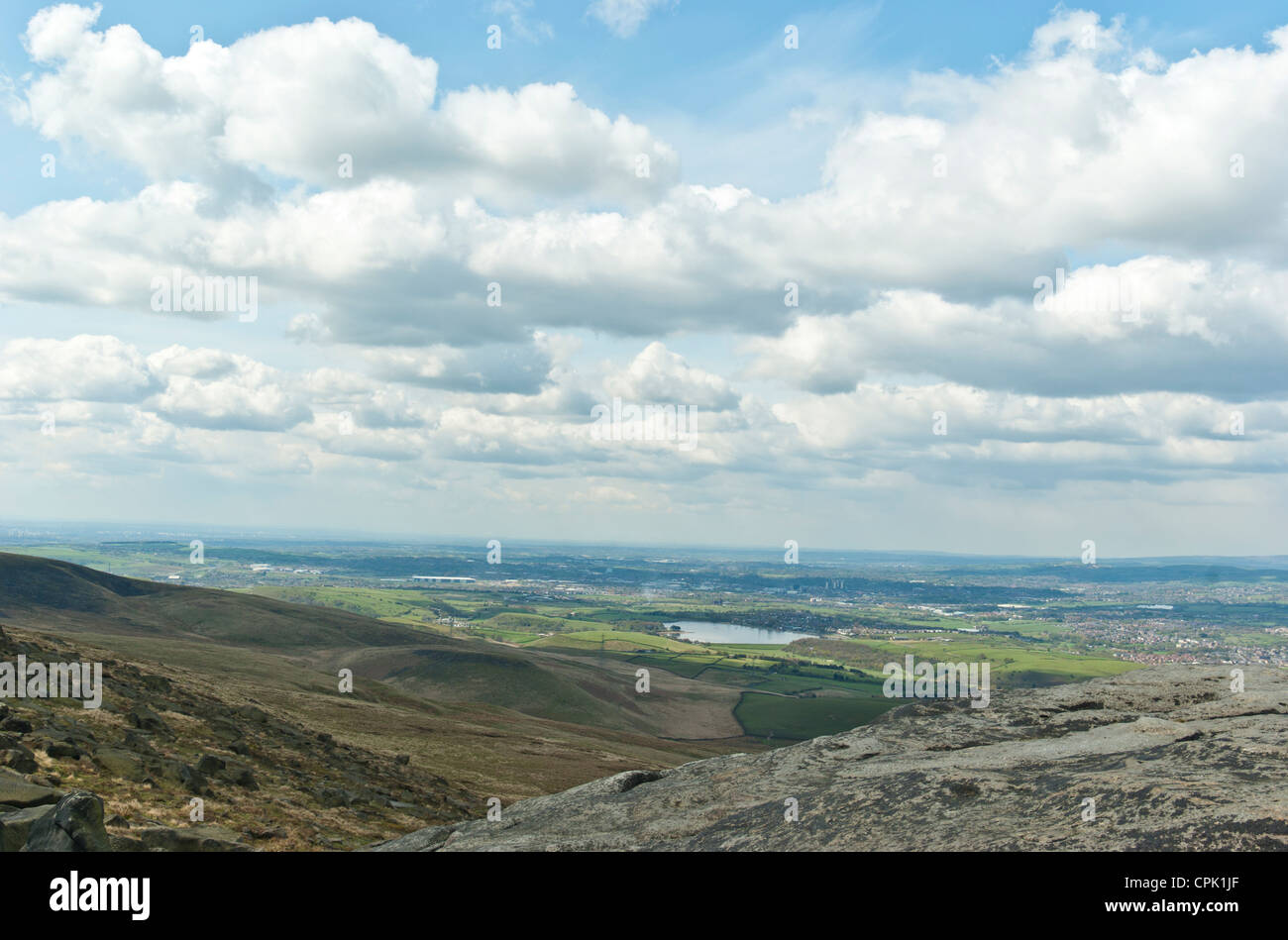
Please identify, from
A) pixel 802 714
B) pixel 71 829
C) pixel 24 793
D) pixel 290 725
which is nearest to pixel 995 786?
pixel 71 829

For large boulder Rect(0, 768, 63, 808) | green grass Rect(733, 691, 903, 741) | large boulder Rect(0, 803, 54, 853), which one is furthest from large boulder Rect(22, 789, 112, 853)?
green grass Rect(733, 691, 903, 741)

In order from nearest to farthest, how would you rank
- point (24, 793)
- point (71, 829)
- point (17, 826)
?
point (71, 829) → point (17, 826) → point (24, 793)

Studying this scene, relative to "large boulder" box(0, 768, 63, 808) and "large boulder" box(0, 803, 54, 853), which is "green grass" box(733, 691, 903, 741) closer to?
"large boulder" box(0, 768, 63, 808)

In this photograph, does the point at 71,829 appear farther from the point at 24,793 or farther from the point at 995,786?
the point at 995,786

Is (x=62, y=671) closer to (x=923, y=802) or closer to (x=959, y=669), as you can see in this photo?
(x=923, y=802)

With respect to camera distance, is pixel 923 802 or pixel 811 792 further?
pixel 811 792
